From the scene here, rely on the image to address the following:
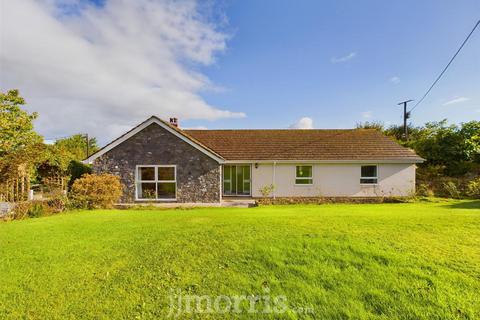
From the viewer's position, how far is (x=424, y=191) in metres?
18.5

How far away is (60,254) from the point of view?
599 centimetres

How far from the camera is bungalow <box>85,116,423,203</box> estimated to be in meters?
16.2

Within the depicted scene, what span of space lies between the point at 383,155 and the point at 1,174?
23077 mm

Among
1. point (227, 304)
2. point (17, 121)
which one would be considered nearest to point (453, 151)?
point (227, 304)

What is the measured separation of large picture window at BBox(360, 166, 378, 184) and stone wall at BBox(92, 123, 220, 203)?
36.0 ft

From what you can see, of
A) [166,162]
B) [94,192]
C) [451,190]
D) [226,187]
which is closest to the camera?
[94,192]

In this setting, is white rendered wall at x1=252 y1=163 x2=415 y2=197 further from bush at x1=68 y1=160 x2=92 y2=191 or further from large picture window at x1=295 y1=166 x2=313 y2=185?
bush at x1=68 y1=160 x2=92 y2=191

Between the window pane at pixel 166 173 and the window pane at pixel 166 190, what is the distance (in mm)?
414

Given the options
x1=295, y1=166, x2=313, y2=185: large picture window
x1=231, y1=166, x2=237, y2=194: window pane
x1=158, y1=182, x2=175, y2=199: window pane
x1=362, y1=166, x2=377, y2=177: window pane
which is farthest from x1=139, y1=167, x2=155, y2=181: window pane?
x1=362, y1=166, x2=377, y2=177: window pane

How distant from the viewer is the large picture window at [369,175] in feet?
62.5

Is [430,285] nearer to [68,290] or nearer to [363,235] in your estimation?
[363,235]

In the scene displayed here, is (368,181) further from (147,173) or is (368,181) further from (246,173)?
(147,173)

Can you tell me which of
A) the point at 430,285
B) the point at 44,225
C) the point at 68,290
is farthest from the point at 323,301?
the point at 44,225

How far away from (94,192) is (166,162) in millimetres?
4426
